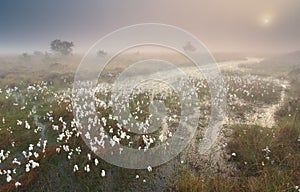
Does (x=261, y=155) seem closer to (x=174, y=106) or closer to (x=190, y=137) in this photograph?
(x=190, y=137)

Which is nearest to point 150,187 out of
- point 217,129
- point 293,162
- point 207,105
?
point 293,162

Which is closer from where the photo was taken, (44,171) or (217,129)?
(44,171)

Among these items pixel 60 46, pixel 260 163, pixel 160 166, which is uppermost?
pixel 60 46

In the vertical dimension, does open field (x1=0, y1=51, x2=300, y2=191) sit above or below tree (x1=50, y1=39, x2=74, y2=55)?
below

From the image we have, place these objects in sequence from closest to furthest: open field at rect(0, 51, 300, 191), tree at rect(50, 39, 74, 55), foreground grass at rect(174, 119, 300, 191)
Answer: foreground grass at rect(174, 119, 300, 191)
open field at rect(0, 51, 300, 191)
tree at rect(50, 39, 74, 55)

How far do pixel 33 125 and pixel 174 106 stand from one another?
8310 millimetres

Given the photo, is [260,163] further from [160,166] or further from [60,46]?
[60,46]

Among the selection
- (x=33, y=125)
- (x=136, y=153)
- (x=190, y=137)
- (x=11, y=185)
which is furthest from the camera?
(x=33, y=125)

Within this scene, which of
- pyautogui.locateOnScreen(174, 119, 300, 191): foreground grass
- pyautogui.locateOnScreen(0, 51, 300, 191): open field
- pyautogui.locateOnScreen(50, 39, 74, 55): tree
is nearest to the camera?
pyautogui.locateOnScreen(174, 119, 300, 191): foreground grass

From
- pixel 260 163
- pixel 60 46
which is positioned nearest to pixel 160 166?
pixel 260 163

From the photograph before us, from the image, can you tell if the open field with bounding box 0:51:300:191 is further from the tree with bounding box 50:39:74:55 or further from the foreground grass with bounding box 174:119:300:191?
the tree with bounding box 50:39:74:55

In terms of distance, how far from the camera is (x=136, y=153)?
1027 centimetres

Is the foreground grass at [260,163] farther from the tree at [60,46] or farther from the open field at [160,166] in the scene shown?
the tree at [60,46]

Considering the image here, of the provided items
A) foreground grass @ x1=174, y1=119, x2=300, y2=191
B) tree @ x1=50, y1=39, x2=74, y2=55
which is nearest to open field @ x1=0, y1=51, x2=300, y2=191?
foreground grass @ x1=174, y1=119, x2=300, y2=191
